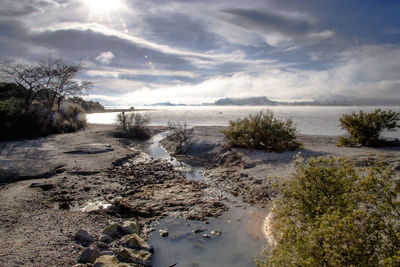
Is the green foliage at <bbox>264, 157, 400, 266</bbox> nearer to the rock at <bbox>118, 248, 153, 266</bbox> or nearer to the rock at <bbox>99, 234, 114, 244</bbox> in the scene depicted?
the rock at <bbox>118, 248, 153, 266</bbox>

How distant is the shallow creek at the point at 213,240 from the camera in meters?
4.55

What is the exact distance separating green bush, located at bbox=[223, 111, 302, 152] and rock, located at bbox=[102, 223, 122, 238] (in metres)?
9.08

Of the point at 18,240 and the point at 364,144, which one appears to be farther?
the point at 364,144

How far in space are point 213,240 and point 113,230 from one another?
93.5 inches

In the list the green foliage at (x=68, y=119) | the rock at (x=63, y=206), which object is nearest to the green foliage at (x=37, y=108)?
the green foliage at (x=68, y=119)

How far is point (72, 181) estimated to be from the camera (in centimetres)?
816

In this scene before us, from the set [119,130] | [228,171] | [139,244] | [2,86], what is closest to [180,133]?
[228,171]

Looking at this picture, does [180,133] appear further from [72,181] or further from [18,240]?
[18,240]

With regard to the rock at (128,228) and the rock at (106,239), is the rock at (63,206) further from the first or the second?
the rock at (106,239)

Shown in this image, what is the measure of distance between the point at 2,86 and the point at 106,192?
27.4 m

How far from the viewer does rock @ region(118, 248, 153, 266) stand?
4145 mm

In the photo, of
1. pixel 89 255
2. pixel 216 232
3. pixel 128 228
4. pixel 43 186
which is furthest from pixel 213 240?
pixel 43 186

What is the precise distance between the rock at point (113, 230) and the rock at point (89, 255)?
93 cm

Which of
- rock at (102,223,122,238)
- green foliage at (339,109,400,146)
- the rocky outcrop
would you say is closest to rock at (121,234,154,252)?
the rocky outcrop
